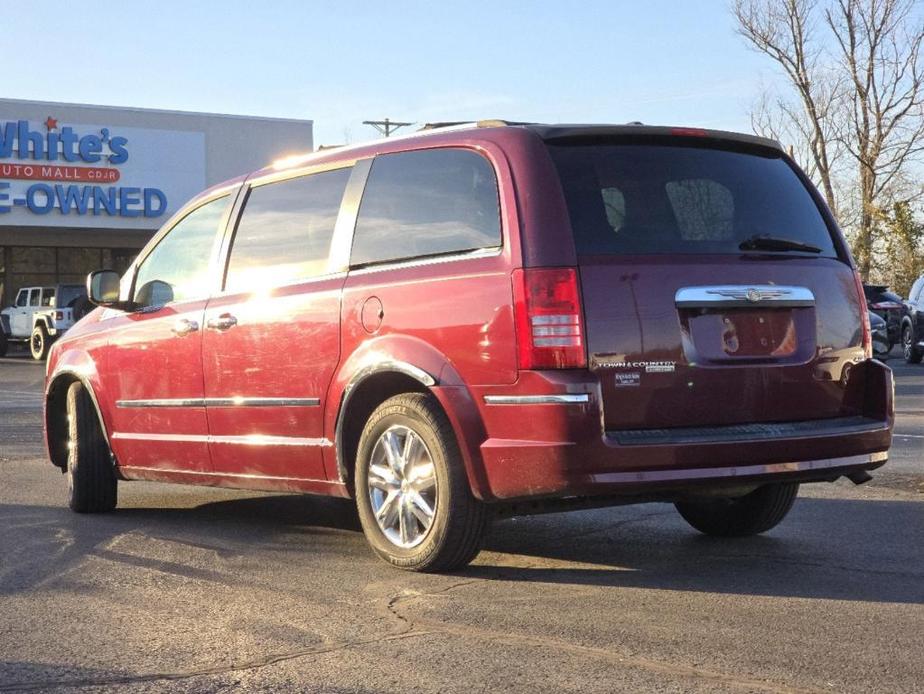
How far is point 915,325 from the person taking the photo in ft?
81.4

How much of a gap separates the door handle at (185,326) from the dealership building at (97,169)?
3305 centimetres

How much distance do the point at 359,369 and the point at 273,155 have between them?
38031mm

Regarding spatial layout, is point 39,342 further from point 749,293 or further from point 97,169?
point 749,293

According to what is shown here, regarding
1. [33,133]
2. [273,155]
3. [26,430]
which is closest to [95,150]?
[33,133]

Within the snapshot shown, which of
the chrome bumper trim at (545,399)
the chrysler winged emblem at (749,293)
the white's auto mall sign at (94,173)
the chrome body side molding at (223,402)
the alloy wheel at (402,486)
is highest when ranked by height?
the white's auto mall sign at (94,173)

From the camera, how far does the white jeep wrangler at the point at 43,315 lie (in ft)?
104

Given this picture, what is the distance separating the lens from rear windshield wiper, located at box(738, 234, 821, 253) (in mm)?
5773

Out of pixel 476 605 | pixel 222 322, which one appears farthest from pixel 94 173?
pixel 476 605

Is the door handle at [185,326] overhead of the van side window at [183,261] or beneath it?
beneath

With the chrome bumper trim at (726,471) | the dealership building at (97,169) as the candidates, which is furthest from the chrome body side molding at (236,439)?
the dealership building at (97,169)

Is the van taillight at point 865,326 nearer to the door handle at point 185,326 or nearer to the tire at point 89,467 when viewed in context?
the door handle at point 185,326

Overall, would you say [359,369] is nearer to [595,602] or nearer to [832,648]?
[595,602]

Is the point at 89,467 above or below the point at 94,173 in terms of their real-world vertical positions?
below

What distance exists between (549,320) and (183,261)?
3016 mm
